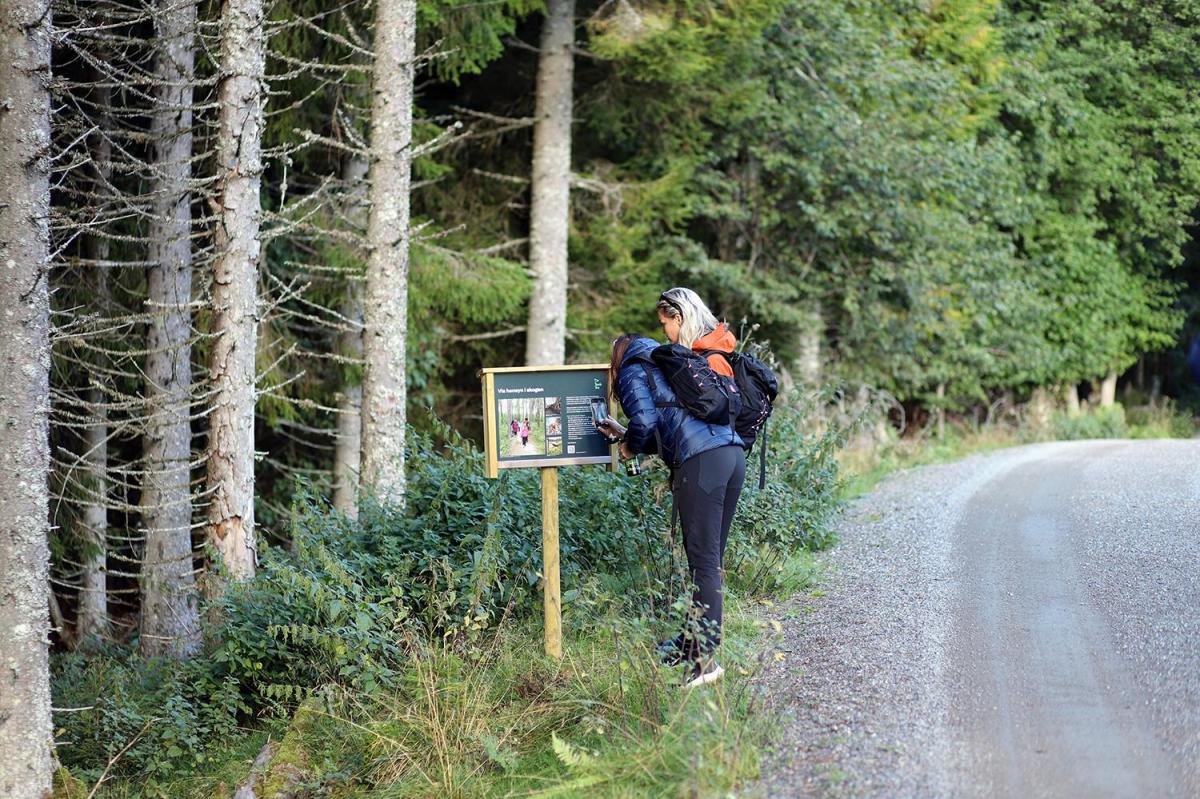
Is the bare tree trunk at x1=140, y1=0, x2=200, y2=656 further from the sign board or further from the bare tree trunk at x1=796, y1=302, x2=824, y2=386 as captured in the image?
the bare tree trunk at x1=796, y1=302, x2=824, y2=386

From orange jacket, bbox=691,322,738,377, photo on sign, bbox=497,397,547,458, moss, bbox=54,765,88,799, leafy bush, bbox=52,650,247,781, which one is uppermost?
orange jacket, bbox=691,322,738,377

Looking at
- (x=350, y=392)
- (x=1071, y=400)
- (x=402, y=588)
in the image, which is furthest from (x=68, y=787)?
(x=1071, y=400)

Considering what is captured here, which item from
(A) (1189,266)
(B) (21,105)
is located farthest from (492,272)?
(A) (1189,266)

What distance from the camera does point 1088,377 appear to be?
28359 millimetres

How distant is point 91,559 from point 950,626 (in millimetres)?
9322

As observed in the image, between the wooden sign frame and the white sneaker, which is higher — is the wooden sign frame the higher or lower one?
the higher one

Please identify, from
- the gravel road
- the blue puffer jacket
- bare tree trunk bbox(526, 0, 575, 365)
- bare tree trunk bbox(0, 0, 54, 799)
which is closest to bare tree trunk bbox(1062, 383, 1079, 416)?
bare tree trunk bbox(526, 0, 575, 365)

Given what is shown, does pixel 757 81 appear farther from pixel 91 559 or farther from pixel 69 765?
pixel 69 765

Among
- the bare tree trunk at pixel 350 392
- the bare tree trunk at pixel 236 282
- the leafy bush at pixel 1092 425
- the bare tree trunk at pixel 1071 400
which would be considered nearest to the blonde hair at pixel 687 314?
the bare tree trunk at pixel 236 282

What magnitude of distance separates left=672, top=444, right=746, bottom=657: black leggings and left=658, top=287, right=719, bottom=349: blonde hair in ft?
2.12

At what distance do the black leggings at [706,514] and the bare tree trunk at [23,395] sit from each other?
12.9 feet

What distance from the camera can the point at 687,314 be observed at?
681cm

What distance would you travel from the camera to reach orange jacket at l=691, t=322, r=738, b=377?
6.80 metres

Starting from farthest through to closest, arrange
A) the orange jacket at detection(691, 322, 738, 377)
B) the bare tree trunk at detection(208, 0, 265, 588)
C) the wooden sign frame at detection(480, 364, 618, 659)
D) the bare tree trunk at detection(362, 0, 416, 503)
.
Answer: the bare tree trunk at detection(362, 0, 416, 503) < the bare tree trunk at detection(208, 0, 265, 588) < the wooden sign frame at detection(480, 364, 618, 659) < the orange jacket at detection(691, 322, 738, 377)
